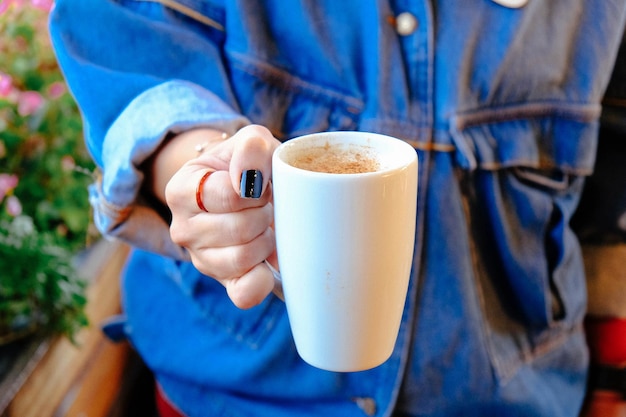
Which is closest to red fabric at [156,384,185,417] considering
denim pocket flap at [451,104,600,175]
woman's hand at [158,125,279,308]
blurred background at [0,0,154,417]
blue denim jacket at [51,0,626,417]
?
blue denim jacket at [51,0,626,417]

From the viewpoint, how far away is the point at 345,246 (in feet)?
1.34

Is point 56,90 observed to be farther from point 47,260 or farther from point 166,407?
point 166,407

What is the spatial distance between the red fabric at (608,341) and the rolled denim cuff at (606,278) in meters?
0.01

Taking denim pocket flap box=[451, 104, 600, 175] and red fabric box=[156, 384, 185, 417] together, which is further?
red fabric box=[156, 384, 185, 417]

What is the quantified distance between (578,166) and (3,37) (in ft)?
3.35

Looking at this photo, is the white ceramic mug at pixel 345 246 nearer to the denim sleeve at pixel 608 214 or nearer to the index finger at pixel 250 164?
the index finger at pixel 250 164

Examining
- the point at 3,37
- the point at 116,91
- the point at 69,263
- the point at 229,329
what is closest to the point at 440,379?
the point at 229,329

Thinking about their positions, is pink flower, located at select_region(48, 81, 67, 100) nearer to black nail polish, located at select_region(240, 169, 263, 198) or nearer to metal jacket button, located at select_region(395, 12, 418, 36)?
metal jacket button, located at select_region(395, 12, 418, 36)

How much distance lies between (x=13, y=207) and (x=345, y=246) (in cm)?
82

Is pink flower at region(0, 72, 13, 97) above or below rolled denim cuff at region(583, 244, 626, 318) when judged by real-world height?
above

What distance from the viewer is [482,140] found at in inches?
27.0

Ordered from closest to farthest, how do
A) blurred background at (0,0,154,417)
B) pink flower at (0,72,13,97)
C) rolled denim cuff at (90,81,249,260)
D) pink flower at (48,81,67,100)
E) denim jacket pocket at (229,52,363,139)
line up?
rolled denim cuff at (90,81,249,260)
denim jacket pocket at (229,52,363,139)
blurred background at (0,0,154,417)
pink flower at (0,72,13,97)
pink flower at (48,81,67,100)

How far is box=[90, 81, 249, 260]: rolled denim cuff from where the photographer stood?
1.84ft

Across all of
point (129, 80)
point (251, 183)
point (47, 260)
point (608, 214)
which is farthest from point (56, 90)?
point (608, 214)
